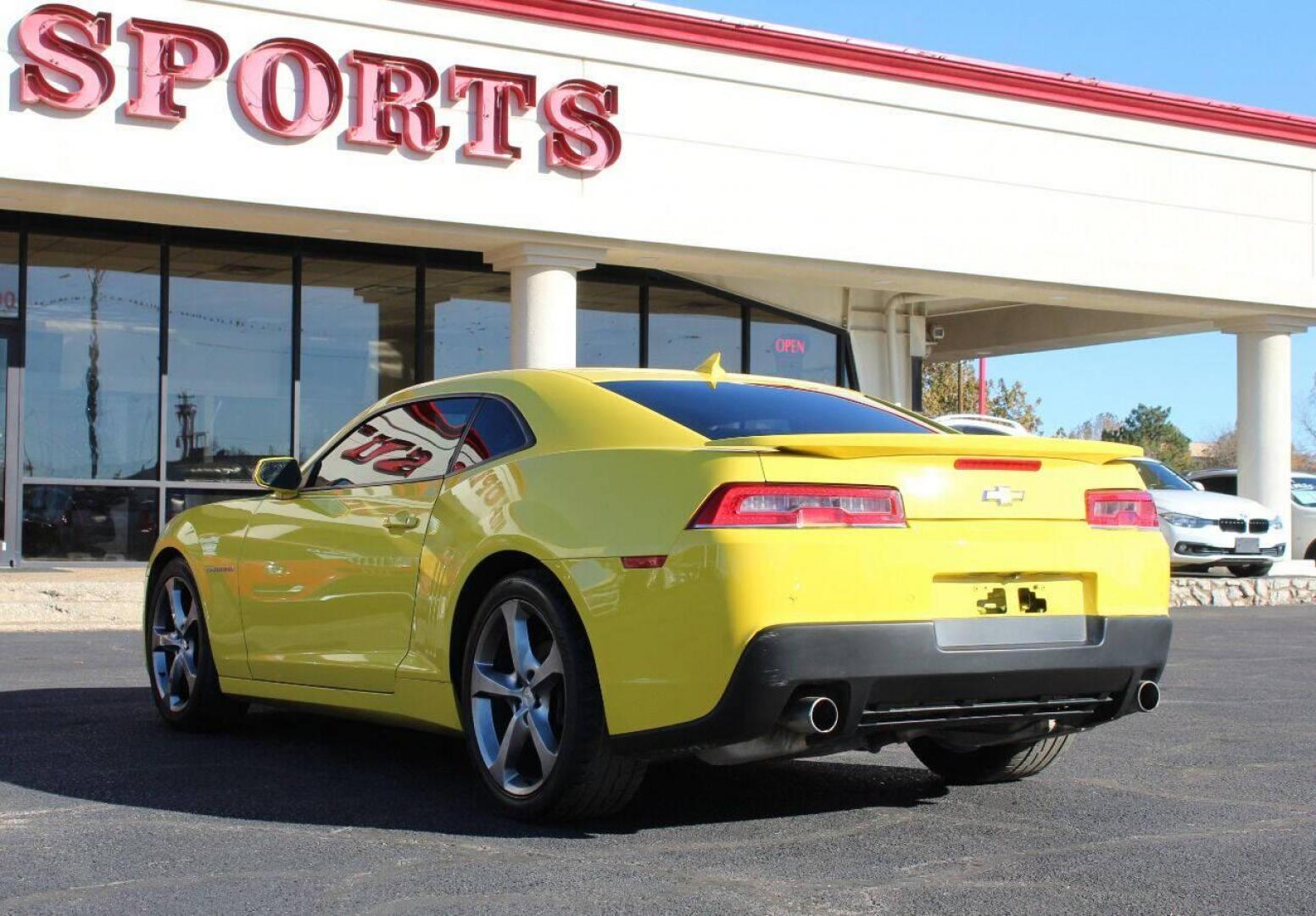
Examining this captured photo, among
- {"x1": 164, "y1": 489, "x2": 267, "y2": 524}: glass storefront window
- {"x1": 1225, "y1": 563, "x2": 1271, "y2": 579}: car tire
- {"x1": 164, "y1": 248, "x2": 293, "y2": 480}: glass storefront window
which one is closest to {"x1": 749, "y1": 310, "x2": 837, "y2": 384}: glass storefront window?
{"x1": 1225, "y1": 563, "x2": 1271, "y2": 579}: car tire

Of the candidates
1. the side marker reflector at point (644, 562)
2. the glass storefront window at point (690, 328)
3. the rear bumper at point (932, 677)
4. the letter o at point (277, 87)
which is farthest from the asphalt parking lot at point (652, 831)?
the glass storefront window at point (690, 328)

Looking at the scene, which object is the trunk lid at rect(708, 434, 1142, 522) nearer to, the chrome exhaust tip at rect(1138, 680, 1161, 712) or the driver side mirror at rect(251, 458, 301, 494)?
the chrome exhaust tip at rect(1138, 680, 1161, 712)

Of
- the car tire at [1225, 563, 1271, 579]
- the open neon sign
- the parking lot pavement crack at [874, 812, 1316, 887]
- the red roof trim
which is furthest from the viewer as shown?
the car tire at [1225, 563, 1271, 579]

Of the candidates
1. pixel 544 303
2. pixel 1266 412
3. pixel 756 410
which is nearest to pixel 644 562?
pixel 756 410

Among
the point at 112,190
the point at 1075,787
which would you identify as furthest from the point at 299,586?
the point at 112,190

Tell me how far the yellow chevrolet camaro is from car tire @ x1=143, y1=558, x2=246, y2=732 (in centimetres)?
103

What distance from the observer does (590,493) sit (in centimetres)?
508

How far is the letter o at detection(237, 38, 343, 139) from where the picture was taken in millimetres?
15531

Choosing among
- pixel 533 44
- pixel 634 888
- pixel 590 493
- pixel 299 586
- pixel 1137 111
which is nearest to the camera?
pixel 634 888

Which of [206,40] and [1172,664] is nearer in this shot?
[1172,664]

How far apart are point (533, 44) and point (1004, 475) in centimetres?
1276

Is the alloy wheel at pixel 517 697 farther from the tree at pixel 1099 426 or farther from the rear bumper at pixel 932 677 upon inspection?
the tree at pixel 1099 426

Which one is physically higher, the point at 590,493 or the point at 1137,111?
the point at 1137,111

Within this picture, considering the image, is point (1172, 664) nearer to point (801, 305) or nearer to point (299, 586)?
point (299, 586)
